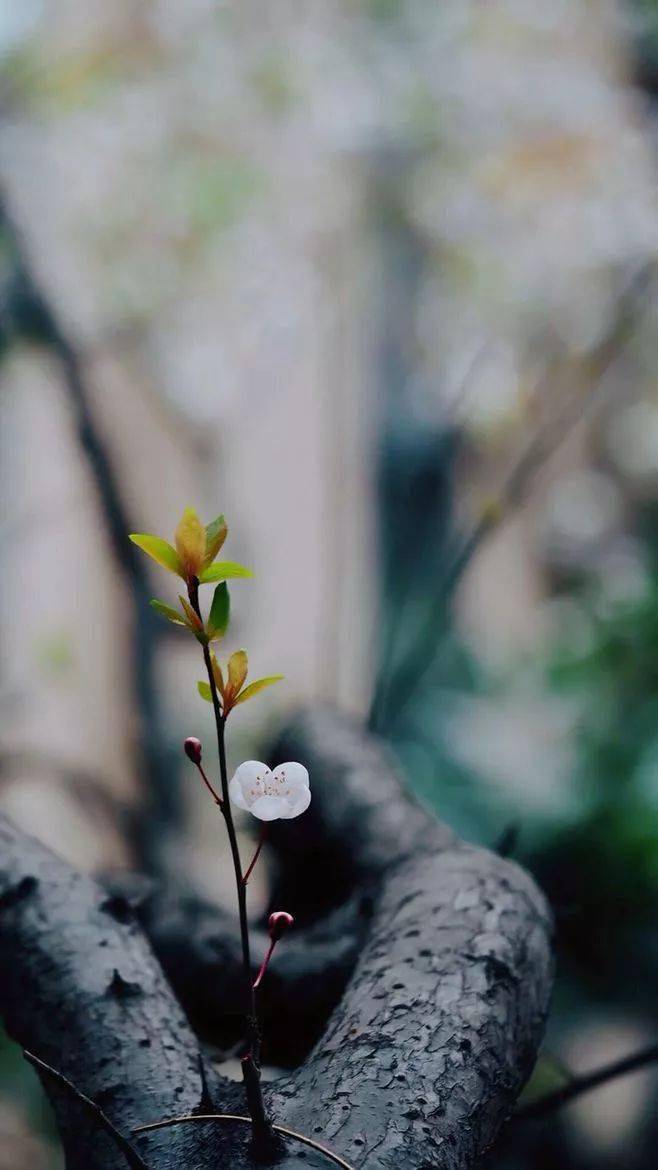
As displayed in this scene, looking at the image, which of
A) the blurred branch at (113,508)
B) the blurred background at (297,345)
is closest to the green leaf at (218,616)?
the blurred background at (297,345)

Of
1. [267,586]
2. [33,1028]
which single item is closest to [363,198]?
[267,586]

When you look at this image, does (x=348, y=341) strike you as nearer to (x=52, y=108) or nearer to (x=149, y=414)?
(x=149, y=414)

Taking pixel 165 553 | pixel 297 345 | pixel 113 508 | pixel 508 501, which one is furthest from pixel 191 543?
pixel 297 345

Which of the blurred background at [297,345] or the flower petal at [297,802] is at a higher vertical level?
the flower petal at [297,802]

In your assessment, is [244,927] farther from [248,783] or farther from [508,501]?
[508,501]

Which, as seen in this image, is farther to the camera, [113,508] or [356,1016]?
[113,508]

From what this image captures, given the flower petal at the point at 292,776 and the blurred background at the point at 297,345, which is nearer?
the flower petal at the point at 292,776

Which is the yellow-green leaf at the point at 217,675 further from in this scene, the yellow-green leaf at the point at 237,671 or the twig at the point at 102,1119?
the twig at the point at 102,1119
